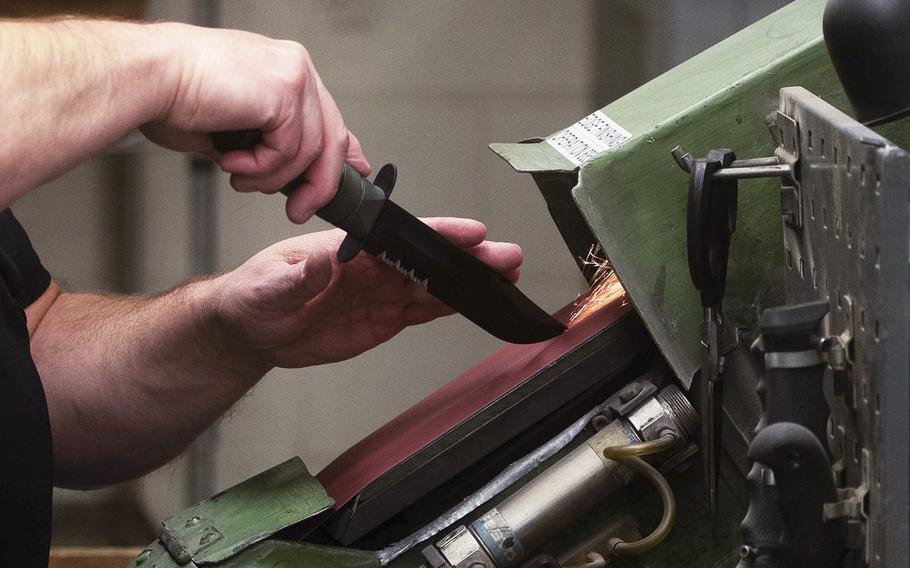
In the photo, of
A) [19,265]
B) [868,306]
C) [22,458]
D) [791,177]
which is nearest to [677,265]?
[791,177]

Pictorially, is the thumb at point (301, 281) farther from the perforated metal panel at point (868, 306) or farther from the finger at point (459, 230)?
the perforated metal panel at point (868, 306)

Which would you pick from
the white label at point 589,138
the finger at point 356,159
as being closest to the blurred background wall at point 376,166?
the white label at point 589,138

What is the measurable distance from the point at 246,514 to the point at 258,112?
413mm

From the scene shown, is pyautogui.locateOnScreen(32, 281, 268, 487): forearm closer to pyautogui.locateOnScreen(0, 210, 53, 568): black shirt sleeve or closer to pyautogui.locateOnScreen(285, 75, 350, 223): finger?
pyautogui.locateOnScreen(0, 210, 53, 568): black shirt sleeve

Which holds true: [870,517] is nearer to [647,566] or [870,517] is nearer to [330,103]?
[647,566]

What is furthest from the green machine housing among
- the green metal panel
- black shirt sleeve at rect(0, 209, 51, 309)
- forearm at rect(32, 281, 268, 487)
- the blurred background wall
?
the blurred background wall

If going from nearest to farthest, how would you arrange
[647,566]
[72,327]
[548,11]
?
[647,566] < [72,327] < [548,11]

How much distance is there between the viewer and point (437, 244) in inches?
43.8

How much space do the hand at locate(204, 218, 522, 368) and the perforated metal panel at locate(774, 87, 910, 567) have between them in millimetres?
493

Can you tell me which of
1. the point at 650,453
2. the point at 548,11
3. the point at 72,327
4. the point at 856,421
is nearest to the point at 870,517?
the point at 856,421

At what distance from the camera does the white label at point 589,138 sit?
1.05 m

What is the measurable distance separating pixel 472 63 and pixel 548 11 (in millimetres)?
253

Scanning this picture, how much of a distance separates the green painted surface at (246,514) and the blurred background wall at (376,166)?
190cm

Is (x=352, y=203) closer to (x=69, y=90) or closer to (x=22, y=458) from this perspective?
(x=69, y=90)
